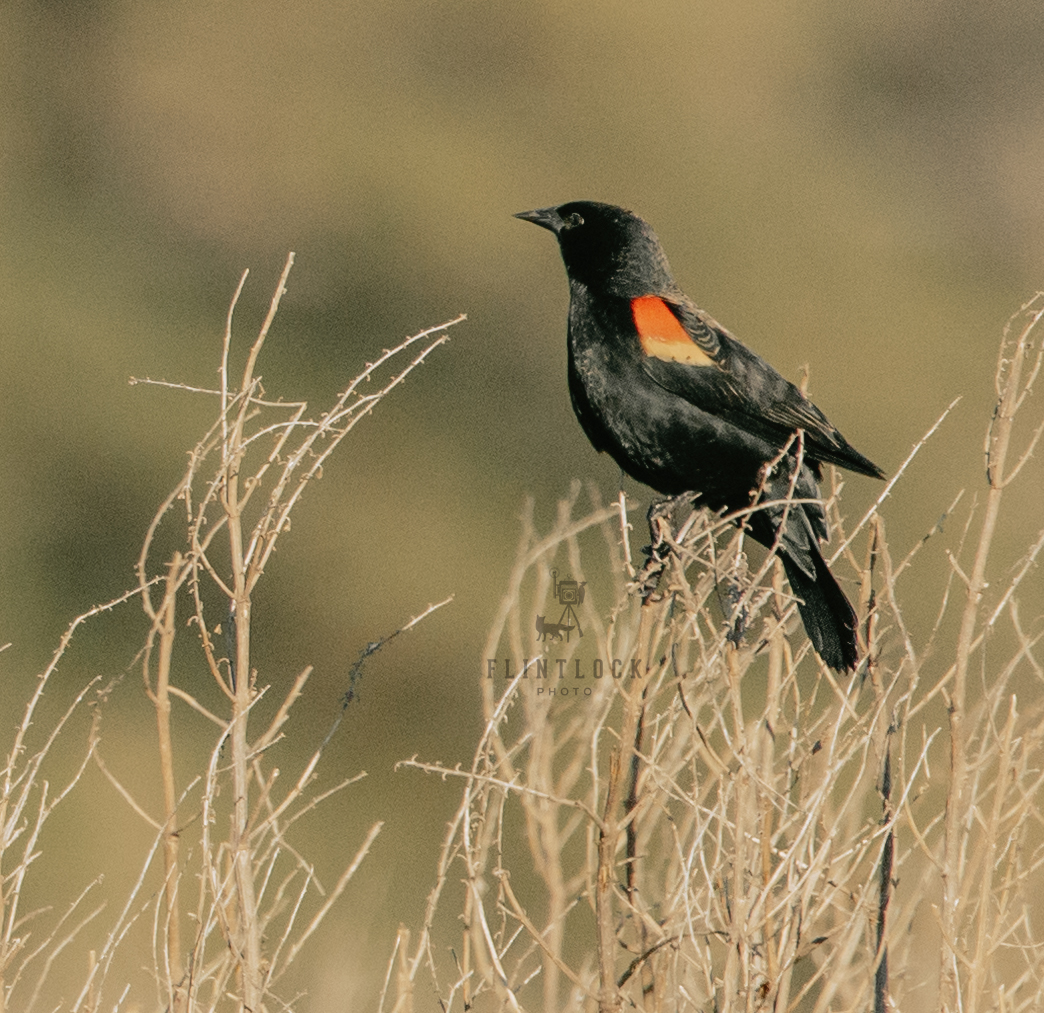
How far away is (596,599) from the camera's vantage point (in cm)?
1495

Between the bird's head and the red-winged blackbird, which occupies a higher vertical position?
the bird's head

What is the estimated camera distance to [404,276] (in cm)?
1712

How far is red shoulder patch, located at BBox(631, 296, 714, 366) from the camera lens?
425 cm

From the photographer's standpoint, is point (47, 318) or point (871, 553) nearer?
point (871, 553)

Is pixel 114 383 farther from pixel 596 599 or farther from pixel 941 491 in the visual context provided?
pixel 941 491

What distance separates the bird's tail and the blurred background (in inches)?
398

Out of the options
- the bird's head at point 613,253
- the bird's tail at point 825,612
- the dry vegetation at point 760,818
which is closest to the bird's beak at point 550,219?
the bird's head at point 613,253

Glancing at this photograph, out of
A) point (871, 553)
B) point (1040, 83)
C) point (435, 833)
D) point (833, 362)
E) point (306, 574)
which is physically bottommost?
point (435, 833)

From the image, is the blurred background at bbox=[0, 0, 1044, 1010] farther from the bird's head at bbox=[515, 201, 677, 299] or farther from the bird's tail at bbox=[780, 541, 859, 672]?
the bird's tail at bbox=[780, 541, 859, 672]

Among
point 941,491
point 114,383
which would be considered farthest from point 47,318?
point 941,491

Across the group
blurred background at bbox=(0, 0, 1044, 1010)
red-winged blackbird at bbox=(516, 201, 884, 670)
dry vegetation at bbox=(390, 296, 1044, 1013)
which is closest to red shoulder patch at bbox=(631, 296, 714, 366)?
red-winged blackbird at bbox=(516, 201, 884, 670)

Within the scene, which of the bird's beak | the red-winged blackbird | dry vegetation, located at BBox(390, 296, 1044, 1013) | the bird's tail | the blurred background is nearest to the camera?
dry vegetation, located at BBox(390, 296, 1044, 1013)

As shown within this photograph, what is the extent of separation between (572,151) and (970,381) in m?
5.49

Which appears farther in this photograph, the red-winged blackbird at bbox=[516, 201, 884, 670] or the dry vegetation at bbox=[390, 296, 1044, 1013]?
the red-winged blackbird at bbox=[516, 201, 884, 670]
